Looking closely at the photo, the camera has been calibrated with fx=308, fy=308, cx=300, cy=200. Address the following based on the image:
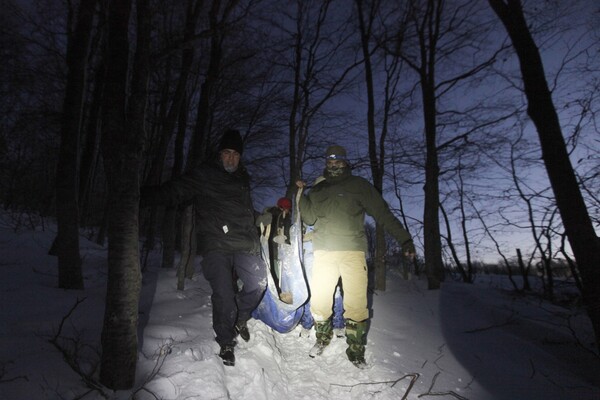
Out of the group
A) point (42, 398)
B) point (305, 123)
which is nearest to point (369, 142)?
point (305, 123)

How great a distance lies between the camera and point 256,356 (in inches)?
113

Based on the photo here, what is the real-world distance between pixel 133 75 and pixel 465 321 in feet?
18.5

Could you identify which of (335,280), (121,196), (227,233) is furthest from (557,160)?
(121,196)

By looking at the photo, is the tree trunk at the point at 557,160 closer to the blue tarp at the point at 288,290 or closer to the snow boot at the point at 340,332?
the snow boot at the point at 340,332

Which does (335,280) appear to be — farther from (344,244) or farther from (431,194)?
(431,194)

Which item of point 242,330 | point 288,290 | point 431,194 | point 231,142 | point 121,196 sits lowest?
point 242,330

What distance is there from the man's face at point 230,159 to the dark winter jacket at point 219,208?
0.06 m

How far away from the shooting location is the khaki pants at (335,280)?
3.26 m

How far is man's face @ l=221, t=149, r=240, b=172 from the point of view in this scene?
319cm

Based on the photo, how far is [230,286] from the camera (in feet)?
9.36

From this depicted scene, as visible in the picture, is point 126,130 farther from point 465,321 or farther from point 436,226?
point 436,226

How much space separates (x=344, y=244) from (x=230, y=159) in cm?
153

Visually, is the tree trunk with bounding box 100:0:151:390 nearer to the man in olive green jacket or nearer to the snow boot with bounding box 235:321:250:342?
the snow boot with bounding box 235:321:250:342

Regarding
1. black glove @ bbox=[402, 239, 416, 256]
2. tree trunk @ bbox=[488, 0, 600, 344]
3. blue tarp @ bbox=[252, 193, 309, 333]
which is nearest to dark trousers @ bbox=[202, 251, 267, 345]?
blue tarp @ bbox=[252, 193, 309, 333]
